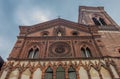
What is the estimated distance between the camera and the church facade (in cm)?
1134

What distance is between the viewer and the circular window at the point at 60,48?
44.4ft

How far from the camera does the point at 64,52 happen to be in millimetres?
13664

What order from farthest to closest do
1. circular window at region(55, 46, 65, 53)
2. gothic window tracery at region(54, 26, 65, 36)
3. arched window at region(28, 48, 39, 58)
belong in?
gothic window tracery at region(54, 26, 65, 36) < circular window at region(55, 46, 65, 53) < arched window at region(28, 48, 39, 58)

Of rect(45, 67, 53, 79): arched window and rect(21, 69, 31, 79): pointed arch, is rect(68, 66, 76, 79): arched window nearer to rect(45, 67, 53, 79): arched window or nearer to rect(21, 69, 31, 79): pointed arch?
rect(45, 67, 53, 79): arched window

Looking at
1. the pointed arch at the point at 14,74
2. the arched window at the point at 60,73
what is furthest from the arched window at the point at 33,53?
the arched window at the point at 60,73

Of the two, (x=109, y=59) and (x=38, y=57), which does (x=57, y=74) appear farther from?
(x=109, y=59)

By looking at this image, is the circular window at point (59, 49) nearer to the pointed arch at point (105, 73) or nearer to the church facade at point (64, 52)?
the church facade at point (64, 52)

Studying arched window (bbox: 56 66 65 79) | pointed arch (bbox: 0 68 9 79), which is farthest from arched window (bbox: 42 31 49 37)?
pointed arch (bbox: 0 68 9 79)

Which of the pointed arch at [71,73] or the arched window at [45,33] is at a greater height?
the arched window at [45,33]

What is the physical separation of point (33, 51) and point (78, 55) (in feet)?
14.3

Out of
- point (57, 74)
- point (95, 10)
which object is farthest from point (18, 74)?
point (95, 10)

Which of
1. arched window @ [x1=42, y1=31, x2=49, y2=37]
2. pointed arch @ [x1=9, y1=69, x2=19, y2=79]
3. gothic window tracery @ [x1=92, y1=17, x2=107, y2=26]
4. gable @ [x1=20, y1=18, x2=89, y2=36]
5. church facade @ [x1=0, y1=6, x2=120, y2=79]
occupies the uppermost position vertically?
gothic window tracery @ [x1=92, y1=17, x2=107, y2=26]

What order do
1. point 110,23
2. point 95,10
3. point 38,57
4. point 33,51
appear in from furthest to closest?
point 95,10, point 110,23, point 33,51, point 38,57

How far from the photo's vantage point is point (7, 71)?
37.2ft
